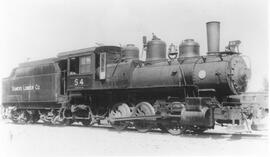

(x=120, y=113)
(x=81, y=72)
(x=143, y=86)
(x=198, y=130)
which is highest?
(x=81, y=72)

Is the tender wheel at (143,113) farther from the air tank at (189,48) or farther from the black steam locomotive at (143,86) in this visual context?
the air tank at (189,48)

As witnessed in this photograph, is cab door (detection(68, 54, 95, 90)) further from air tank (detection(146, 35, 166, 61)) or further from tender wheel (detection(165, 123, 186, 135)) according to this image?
tender wheel (detection(165, 123, 186, 135))

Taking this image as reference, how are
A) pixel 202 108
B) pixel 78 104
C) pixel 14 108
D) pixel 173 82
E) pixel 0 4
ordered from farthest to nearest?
pixel 14 108, pixel 78 104, pixel 173 82, pixel 202 108, pixel 0 4

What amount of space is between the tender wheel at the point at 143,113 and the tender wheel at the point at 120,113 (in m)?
0.40

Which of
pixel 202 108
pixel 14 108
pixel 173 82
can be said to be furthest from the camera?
pixel 14 108

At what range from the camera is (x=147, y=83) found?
1215 centimetres

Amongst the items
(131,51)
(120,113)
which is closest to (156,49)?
(131,51)

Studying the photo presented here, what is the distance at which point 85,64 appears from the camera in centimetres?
1438

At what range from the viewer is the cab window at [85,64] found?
1420 cm

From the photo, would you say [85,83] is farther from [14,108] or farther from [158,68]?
[14,108]

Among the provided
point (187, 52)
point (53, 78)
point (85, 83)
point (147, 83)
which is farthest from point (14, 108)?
point (187, 52)

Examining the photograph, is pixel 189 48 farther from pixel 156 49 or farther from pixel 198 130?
pixel 198 130

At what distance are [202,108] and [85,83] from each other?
217 inches

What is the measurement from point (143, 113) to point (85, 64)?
3.56 m
